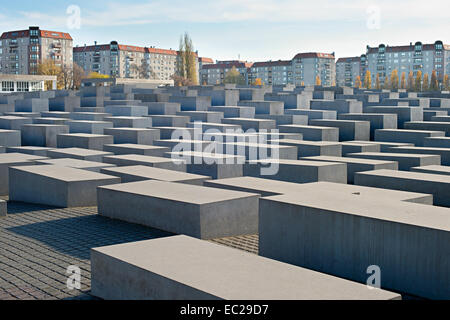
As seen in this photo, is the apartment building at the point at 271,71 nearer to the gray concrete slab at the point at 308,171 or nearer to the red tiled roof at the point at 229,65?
the red tiled roof at the point at 229,65

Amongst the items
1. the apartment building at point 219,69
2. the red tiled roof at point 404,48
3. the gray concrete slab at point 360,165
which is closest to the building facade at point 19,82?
the gray concrete slab at point 360,165

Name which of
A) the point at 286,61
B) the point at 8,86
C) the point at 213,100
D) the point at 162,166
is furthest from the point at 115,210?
the point at 286,61

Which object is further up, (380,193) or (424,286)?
(380,193)

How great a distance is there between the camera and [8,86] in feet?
214

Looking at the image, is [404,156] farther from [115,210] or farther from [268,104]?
[268,104]

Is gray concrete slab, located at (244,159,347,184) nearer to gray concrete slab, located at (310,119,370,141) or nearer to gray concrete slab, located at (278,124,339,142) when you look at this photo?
gray concrete slab, located at (278,124,339,142)

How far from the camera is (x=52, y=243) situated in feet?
29.1

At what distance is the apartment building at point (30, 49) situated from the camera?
122194 millimetres

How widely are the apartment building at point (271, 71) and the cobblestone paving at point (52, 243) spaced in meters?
158

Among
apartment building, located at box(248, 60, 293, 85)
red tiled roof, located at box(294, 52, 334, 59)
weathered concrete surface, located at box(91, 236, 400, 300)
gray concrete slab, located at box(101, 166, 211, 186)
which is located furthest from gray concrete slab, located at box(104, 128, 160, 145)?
apartment building, located at box(248, 60, 293, 85)

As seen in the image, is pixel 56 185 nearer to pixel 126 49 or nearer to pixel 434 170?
pixel 434 170

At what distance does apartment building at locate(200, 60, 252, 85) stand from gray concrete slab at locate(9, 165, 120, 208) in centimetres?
15596

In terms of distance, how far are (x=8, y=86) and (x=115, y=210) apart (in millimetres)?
59719

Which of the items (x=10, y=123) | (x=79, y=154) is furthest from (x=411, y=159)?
(x=10, y=123)
